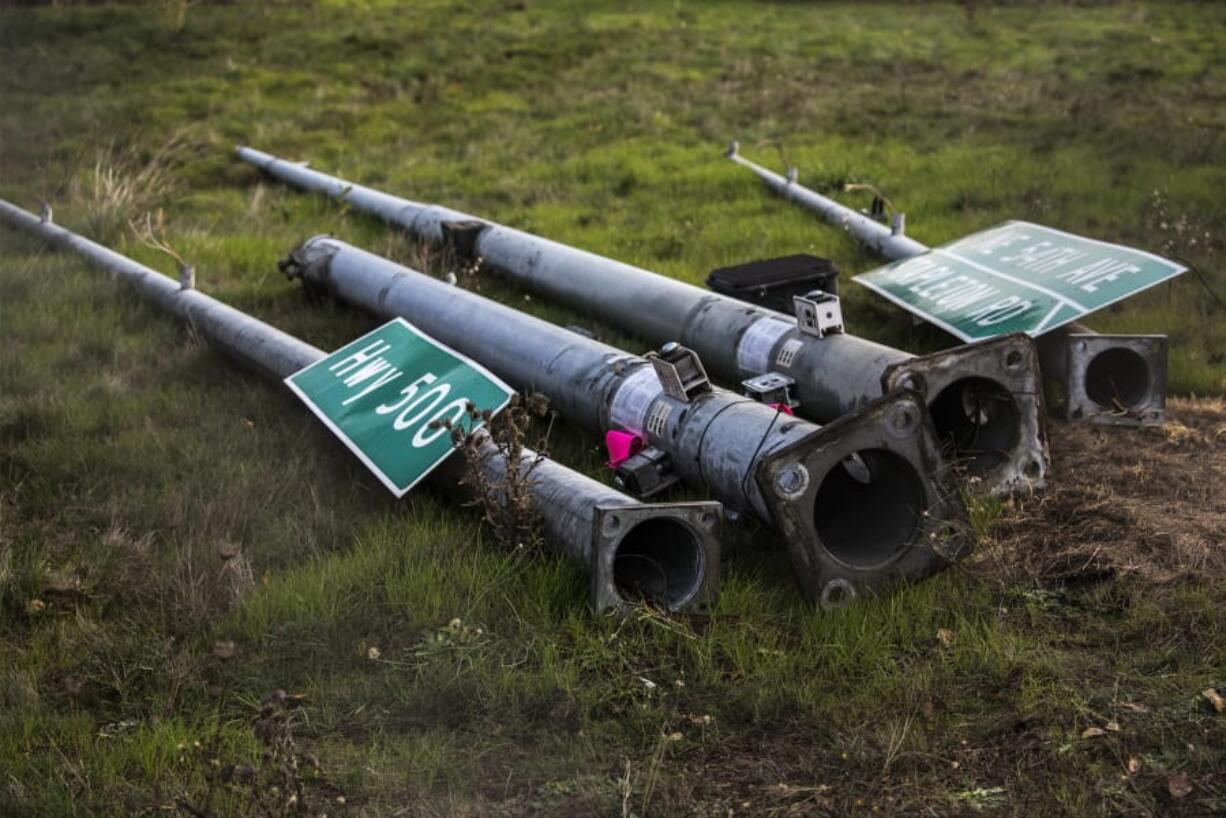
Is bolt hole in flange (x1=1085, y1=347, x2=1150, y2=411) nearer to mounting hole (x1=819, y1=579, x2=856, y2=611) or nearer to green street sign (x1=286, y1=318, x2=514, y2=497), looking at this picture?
mounting hole (x1=819, y1=579, x2=856, y2=611)

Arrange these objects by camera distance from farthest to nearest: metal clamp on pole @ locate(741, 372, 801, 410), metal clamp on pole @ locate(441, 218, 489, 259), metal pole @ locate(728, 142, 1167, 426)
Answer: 1. metal clamp on pole @ locate(441, 218, 489, 259)
2. metal pole @ locate(728, 142, 1167, 426)
3. metal clamp on pole @ locate(741, 372, 801, 410)

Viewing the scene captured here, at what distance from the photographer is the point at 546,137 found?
13078 millimetres

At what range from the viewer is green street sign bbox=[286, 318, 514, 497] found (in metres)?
4.79

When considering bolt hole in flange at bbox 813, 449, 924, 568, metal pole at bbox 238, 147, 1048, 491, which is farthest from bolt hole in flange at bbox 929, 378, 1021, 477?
bolt hole in flange at bbox 813, 449, 924, 568

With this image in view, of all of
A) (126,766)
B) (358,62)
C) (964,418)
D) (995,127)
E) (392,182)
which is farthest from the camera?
(358,62)

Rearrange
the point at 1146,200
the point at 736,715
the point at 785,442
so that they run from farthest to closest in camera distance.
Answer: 1. the point at 1146,200
2. the point at 785,442
3. the point at 736,715

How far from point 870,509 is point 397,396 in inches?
78.9

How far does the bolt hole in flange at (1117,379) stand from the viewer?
561 cm

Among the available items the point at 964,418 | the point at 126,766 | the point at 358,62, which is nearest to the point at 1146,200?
the point at 964,418

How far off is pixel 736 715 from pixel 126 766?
171cm

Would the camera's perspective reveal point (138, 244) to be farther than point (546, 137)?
No

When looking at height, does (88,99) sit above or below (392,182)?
above

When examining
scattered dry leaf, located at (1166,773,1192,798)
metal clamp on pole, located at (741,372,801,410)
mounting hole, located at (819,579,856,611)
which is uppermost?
metal clamp on pole, located at (741,372,801,410)

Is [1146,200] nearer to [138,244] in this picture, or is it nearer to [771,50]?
[138,244]
